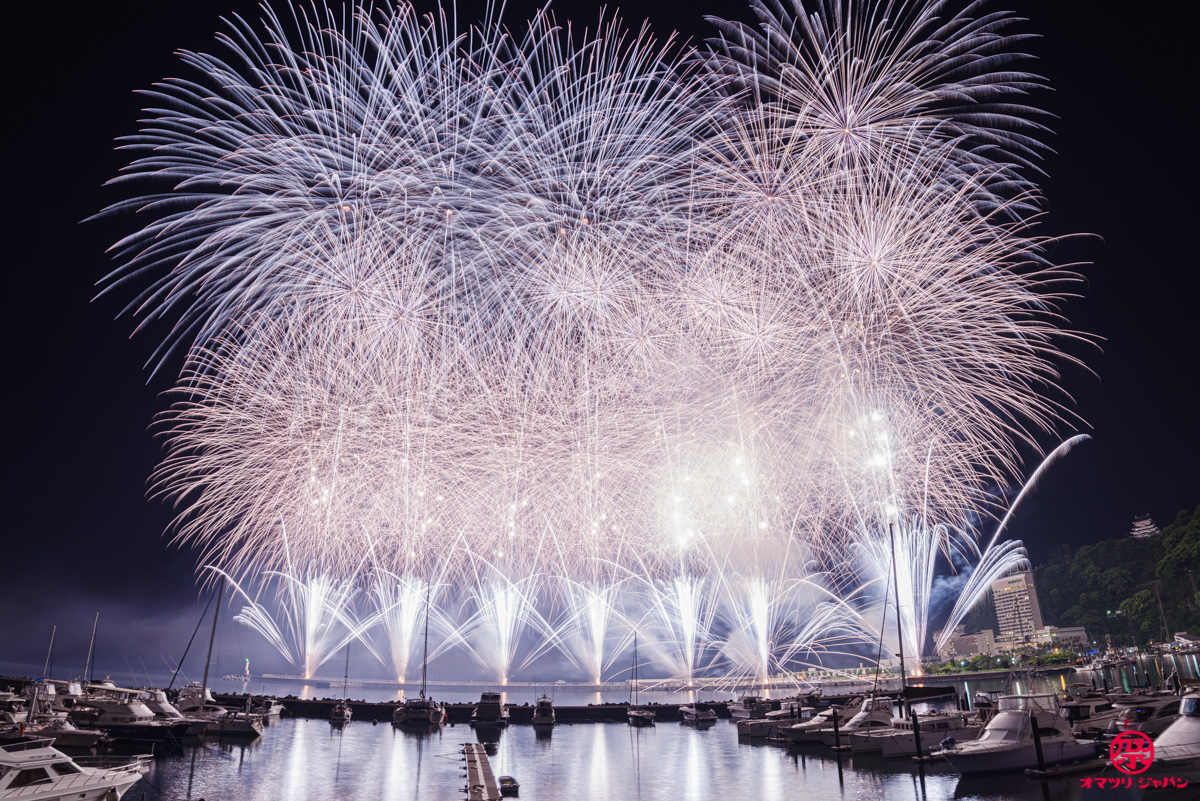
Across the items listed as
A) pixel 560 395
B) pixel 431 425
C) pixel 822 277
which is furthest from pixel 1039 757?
pixel 431 425

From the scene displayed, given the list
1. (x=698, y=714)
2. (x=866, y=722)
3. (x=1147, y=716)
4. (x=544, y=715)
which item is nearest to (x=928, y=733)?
(x=866, y=722)

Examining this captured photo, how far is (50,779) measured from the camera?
2786 centimetres

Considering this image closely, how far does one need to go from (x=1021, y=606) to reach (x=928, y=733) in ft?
565

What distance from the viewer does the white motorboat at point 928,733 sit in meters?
42.7

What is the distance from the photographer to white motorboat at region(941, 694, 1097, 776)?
35.0 metres

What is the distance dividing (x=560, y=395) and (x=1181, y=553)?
12335cm

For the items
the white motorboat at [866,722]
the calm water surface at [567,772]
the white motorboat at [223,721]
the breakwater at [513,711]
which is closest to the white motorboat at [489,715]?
the calm water surface at [567,772]

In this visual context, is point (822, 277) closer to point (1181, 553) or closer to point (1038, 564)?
point (1181, 553)

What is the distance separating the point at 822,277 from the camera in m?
38.7

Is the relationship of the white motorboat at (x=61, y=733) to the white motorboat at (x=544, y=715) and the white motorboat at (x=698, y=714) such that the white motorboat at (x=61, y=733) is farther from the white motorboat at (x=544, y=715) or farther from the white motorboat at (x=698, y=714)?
the white motorboat at (x=698, y=714)

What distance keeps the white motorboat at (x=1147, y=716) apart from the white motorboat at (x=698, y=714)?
1562 inches

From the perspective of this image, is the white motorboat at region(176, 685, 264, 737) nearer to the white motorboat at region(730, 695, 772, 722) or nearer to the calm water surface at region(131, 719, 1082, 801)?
the calm water surface at region(131, 719, 1082, 801)

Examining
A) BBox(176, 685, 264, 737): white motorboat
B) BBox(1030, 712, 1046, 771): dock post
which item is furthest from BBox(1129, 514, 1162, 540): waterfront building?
BBox(176, 685, 264, 737): white motorboat

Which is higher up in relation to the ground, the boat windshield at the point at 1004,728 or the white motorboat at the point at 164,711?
the boat windshield at the point at 1004,728
